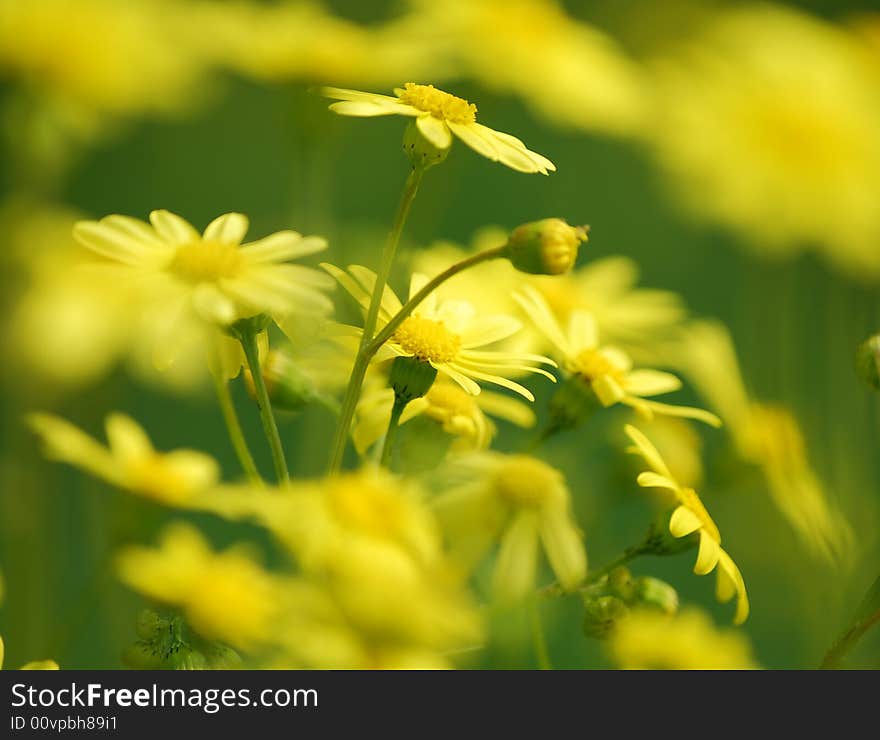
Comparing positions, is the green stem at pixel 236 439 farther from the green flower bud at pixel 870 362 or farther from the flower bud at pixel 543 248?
the green flower bud at pixel 870 362

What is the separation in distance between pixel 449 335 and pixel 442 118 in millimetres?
79

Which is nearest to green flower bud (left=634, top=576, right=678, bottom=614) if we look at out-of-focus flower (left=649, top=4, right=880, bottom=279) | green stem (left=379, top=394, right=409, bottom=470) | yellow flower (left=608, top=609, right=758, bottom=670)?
yellow flower (left=608, top=609, right=758, bottom=670)

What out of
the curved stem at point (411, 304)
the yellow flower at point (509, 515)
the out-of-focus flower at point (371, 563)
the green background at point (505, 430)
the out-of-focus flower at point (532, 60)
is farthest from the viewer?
the out-of-focus flower at point (532, 60)

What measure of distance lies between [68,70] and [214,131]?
2.68 ft

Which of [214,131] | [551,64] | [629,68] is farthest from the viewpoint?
[214,131]

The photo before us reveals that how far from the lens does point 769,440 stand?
0.71 metres

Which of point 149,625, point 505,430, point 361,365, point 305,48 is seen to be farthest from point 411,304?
point 505,430

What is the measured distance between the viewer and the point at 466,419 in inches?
17.8

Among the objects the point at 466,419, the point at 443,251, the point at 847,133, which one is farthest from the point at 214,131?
the point at 466,419

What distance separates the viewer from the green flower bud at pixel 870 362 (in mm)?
484

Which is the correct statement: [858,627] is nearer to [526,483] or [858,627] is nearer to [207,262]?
[526,483]

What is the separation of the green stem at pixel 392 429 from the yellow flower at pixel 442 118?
0.30 ft

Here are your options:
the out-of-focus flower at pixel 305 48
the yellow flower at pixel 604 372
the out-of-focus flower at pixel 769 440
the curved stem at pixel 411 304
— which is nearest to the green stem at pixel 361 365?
the curved stem at pixel 411 304
